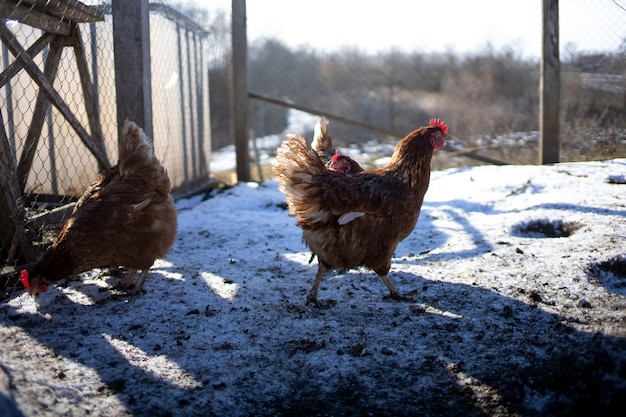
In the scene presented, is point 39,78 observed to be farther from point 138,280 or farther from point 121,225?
point 138,280

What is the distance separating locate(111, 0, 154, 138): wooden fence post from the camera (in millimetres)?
3736

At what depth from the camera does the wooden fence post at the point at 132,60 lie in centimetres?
374

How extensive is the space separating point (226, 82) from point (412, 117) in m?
5.48

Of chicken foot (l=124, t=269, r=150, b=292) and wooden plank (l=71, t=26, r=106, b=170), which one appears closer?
chicken foot (l=124, t=269, r=150, b=292)

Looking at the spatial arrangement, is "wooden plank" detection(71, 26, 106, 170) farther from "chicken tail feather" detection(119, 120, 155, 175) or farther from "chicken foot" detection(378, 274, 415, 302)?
"chicken foot" detection(378, 274, 415, 302)

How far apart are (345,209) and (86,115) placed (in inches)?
109

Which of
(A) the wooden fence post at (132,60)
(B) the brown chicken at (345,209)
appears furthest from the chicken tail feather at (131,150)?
(B) the brown chicken at (345,209)

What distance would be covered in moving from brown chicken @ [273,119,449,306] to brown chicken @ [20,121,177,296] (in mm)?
893

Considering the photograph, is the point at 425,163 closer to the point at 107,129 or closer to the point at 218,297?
the point at 218,297

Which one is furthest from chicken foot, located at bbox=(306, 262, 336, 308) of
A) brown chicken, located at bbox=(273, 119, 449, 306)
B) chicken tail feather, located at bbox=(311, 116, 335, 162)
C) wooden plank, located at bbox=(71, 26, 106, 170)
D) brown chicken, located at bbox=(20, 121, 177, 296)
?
wooden plank, located at bbox=(71, 26, 106, 170)

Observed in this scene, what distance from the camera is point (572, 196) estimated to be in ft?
15.2

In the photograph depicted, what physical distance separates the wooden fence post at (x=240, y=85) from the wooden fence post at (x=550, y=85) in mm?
3654

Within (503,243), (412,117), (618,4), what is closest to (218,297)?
(503,243)

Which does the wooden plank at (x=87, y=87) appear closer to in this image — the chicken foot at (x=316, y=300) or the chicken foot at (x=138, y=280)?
the chicken foot at (x=138, y=280)
